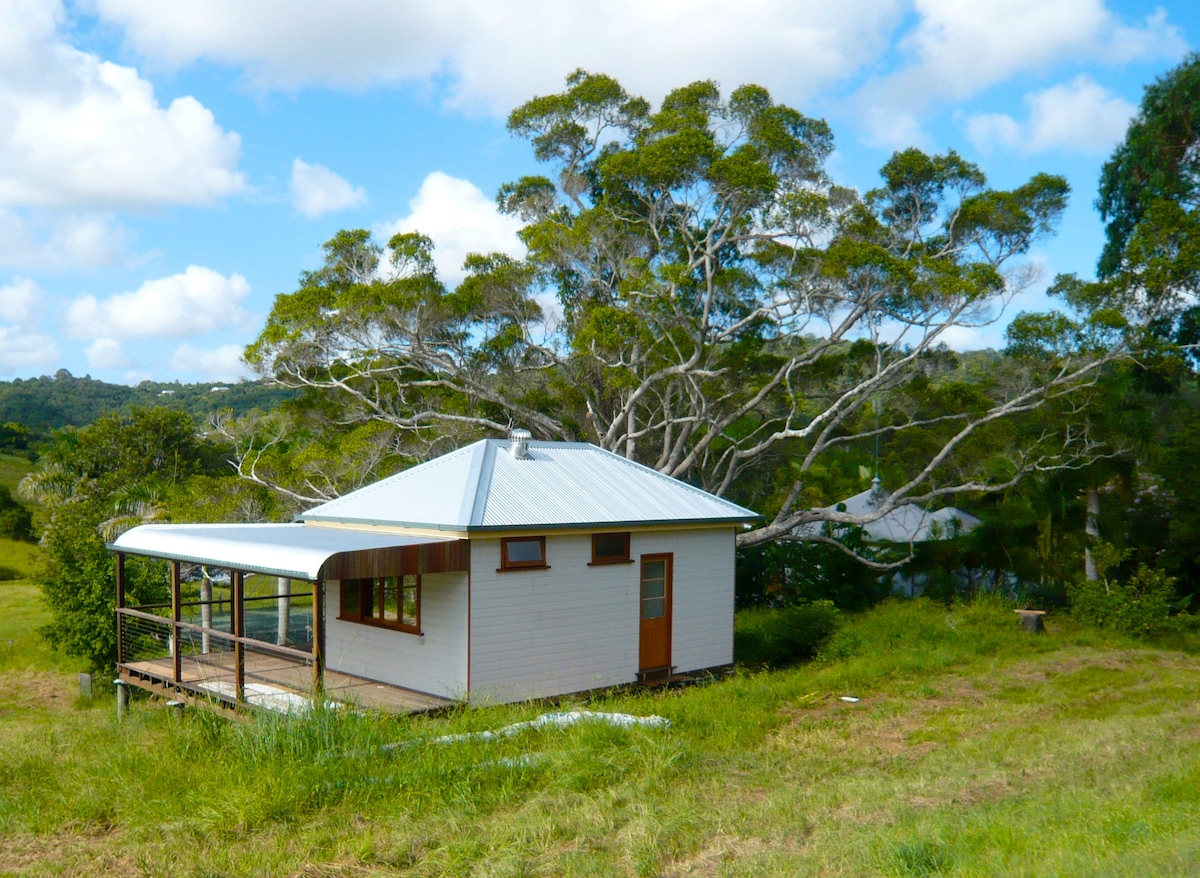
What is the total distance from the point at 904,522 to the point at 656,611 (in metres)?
10.9

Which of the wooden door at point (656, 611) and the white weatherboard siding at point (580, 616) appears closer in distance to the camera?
the white weatherboard siding at point (580, 616)

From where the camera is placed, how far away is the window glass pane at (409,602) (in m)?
12.4

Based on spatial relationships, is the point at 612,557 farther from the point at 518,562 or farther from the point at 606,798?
the point at 606,798

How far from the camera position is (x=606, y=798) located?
22.1 feet

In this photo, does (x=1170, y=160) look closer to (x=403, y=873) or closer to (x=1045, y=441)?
(x=1045, y=441)

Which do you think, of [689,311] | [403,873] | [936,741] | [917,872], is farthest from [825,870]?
[689,311]

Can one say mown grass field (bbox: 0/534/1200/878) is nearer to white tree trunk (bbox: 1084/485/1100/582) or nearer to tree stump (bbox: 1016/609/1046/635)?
tree stump (bbox: 1016/609/1046/635)

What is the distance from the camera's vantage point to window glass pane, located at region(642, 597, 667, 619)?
13.6 meters

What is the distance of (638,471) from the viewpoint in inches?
603

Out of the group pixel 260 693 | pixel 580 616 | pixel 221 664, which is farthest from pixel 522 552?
pixel 221 664

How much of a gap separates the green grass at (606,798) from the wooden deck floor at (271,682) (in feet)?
3.78

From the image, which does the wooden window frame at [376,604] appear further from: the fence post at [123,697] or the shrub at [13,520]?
the shrub at [13,520]

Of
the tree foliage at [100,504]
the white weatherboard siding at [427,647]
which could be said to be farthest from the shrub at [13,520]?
the white weatherboard siding at [427,647]

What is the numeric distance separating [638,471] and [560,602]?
11.1 ft
